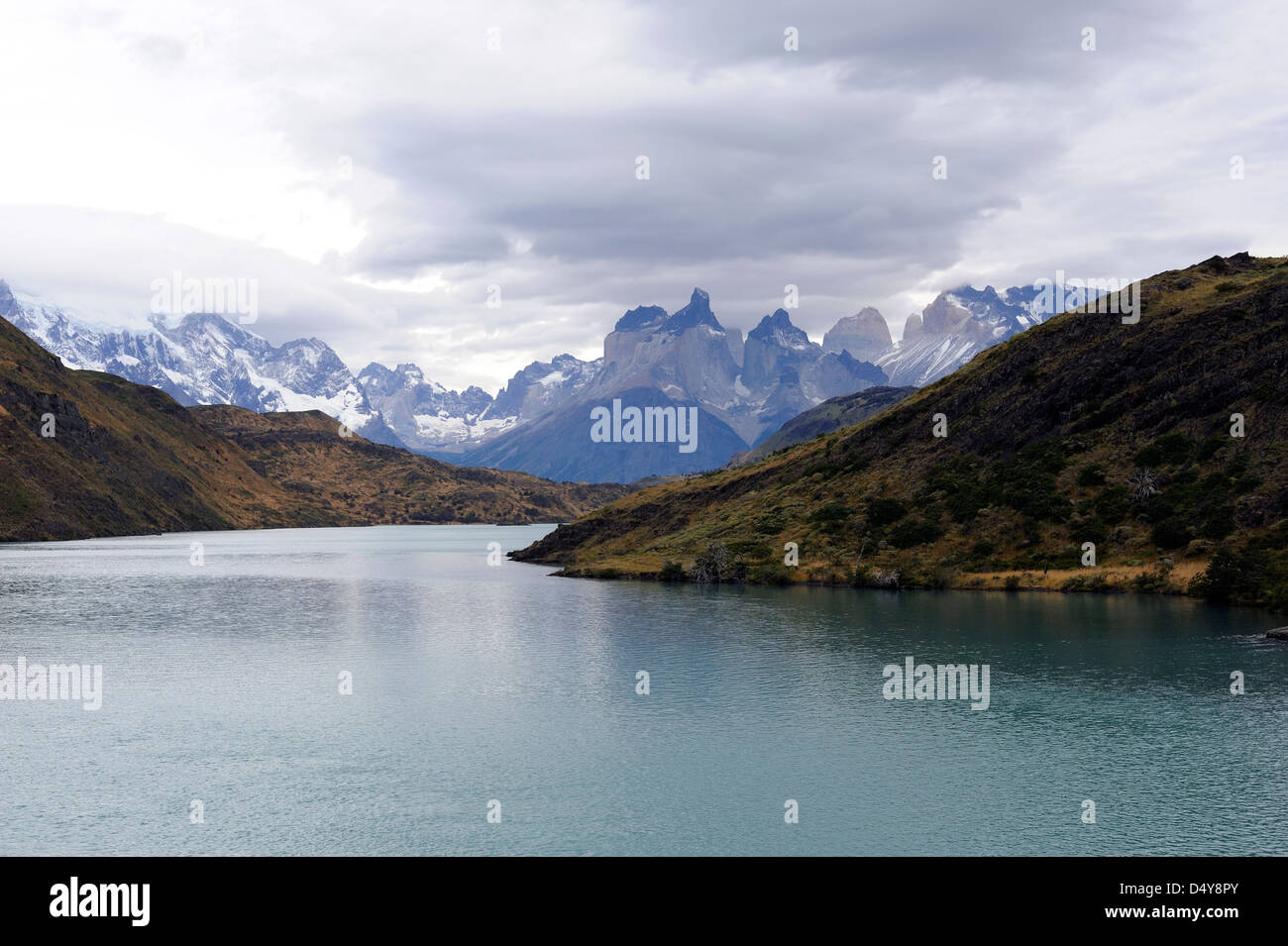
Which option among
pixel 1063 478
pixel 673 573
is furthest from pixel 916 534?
pixel 673 573

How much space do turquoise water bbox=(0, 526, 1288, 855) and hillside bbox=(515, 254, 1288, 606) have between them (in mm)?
18243

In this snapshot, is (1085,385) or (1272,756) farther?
Answer: (1085,385)

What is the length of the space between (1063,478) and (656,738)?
95413 millimetres

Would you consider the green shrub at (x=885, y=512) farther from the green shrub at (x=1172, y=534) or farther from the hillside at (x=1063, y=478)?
the green shrub at (x=1172, y=534)

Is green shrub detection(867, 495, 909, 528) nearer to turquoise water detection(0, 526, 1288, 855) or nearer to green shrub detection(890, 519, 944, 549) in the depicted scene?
green shrub detection(890, 519, 944, 549)

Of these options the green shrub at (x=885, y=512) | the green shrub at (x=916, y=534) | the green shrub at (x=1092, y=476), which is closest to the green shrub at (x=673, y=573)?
the green shrub at (x=885, y=512)

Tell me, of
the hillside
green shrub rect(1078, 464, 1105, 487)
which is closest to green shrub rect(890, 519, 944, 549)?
the hillside

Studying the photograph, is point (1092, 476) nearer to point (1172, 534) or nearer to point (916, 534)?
point (1172, 534)

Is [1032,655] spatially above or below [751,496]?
below

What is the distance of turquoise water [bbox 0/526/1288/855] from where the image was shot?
113 feet
